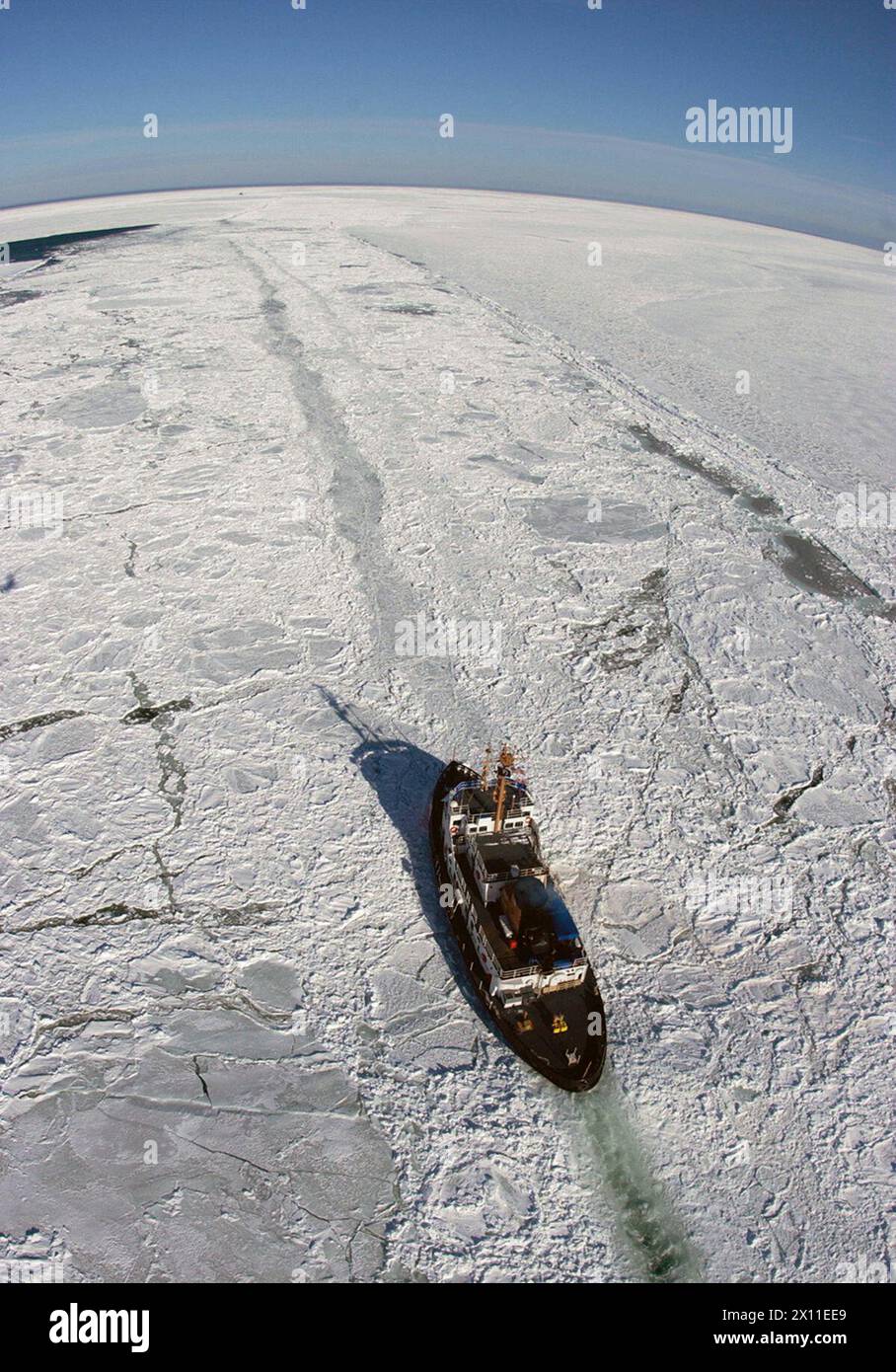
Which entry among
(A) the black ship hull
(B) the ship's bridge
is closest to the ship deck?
(B) the ship's bridge

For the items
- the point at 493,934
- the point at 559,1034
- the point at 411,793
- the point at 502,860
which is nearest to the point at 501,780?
the point at 502,860

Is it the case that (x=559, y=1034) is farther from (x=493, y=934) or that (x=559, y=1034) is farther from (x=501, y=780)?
(x=501, y=780)

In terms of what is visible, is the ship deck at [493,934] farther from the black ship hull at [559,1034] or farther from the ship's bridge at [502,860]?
the black ship hull at [559,1034]

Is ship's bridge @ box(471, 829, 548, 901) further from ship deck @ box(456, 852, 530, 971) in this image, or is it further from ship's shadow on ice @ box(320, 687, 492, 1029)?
ship's shadow on ice @ box(320, 687, 492, 1029)

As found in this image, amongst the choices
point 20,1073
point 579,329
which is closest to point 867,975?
point 20,1073

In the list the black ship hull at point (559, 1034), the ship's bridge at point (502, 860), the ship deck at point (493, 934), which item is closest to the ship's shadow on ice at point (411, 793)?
the black ship hull at point (559, 1034)
